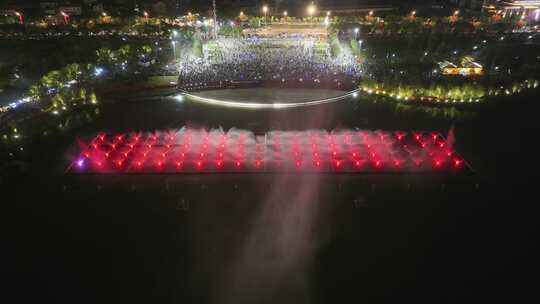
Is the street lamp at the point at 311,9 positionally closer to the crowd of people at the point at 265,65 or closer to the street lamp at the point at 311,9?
the street lamp at the point at 311,9

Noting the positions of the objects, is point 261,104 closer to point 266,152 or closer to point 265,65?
point 266,152

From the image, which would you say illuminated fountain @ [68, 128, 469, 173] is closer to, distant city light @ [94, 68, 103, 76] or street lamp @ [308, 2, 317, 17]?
distant city light @ [94, 68, 103, 76]

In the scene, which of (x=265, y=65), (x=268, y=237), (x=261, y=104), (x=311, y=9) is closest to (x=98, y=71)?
(x=265, y=65)

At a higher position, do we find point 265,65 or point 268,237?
point 265,65

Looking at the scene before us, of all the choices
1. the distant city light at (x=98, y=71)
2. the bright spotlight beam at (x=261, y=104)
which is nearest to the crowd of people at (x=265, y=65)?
the bright spotlight beam at (x=261, y=104)

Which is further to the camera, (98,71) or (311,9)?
(311,9)
